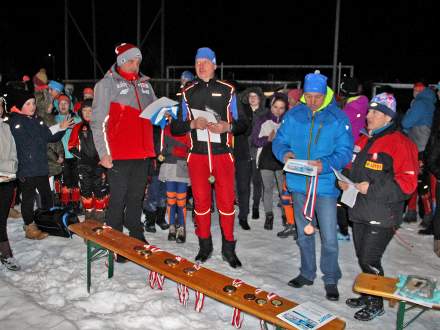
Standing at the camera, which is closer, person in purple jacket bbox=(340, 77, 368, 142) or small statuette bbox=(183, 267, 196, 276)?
small statuette bbox=(183, 267, 196, 276)

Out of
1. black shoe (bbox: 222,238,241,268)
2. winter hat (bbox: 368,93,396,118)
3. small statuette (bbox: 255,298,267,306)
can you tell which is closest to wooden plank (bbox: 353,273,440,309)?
small statuette (bbox: 255,298,267,306)

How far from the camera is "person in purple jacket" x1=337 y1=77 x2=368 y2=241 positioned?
18.9 feet

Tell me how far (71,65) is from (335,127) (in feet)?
85.2

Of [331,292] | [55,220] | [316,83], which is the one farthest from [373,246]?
[55,220]

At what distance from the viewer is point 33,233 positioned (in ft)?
19.4

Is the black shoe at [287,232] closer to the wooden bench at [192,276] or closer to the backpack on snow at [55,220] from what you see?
the wooden bench at [192,276]

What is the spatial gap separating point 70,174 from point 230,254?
3237 millimetres

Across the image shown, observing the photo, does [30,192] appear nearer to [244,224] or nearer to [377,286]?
[244,224]

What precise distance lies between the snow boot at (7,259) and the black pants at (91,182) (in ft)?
4.38

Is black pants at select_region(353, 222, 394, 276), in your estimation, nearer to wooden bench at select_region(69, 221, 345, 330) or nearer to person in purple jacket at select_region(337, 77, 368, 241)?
wooden bench at select_region(69, 221, 345, 330)

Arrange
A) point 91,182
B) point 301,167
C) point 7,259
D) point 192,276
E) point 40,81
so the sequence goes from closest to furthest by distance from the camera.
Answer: point 192,276
point 301,167
point 7,259
point 91,182
point 40,81

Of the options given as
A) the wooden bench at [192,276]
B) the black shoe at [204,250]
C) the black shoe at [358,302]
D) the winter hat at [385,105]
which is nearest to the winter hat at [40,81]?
the wooden bench at [192,276]

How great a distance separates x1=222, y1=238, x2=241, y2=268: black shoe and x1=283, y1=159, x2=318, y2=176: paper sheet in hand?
1.42m

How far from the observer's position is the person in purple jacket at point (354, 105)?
5.75 metres
